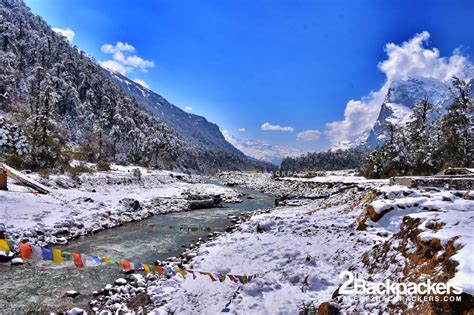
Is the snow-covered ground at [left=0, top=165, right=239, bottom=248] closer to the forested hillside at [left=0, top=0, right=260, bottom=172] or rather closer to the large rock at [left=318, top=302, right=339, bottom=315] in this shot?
the forested hillside at [left=0, top=0, right=260, bottom=172]

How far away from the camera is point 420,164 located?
37.2m

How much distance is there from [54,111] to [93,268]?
113ft

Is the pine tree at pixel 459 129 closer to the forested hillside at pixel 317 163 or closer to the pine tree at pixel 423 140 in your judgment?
the pine tree at pixel 423 140

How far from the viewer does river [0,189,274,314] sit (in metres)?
9.45

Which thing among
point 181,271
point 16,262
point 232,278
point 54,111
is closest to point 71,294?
point 181,271

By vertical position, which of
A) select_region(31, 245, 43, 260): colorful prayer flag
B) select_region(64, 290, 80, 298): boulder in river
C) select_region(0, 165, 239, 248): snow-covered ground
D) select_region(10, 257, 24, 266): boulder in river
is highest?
select_region(31, 245, 43, 260): colorful prayer flag

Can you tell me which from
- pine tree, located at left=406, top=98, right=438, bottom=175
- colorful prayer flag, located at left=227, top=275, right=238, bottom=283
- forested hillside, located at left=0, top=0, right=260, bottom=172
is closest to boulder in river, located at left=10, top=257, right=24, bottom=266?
colorful prayer flag, located at left=227, top=275, right=238, bottom=283

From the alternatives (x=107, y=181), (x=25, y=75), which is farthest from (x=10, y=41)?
(x=107, y=181)

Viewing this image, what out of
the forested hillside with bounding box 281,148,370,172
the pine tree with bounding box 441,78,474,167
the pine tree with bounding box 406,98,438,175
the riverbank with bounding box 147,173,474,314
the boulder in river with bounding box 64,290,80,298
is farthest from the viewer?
the forested hillside with bounding box 281,148,370,172

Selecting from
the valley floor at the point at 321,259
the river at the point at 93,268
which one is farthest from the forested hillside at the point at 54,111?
the valley floor at the point at 321,259

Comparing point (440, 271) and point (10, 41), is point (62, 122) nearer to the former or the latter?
point (10, 41)

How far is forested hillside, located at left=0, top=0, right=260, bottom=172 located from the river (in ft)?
65.7

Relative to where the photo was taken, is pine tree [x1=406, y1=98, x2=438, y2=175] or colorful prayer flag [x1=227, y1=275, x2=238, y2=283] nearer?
colorful prayer flag [x1=227, y1=275, x2=238, y2=283]

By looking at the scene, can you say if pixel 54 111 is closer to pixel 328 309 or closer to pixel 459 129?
pixel 328 309
